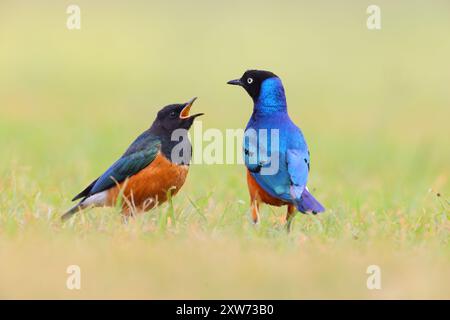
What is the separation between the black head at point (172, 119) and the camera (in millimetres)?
8320

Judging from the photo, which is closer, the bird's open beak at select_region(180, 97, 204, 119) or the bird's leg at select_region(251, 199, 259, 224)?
the bird's leg at select_region(251, 199, 259, 224)

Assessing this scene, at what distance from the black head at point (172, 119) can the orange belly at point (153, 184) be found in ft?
1.09

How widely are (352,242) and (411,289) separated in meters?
0.96

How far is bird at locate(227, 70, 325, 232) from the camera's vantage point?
7.67m

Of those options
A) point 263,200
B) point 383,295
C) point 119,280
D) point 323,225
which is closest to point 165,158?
point 263,200

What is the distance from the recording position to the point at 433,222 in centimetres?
782

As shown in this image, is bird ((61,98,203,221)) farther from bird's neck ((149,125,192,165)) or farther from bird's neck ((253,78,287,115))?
bird's neck ((253,78,287,115))

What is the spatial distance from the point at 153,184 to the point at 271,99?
1211mm

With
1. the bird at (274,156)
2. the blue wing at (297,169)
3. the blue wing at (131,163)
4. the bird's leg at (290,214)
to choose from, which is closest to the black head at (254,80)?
the bird at (274,156)

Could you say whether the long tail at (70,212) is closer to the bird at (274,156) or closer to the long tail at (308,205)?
the bird at (274,156)

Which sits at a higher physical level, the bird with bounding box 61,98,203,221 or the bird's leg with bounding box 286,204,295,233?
the bird with bounding box 61,98,203,221

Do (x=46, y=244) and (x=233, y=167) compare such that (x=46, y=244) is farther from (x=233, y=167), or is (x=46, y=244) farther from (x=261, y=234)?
(x=233, y=167)

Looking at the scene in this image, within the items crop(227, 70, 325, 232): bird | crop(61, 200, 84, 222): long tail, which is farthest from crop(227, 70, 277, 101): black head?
crop(61, 200, 84, 222): long tail

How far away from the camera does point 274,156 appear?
7895 millimetres
